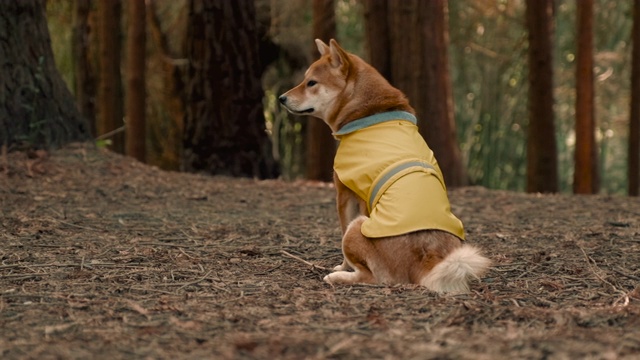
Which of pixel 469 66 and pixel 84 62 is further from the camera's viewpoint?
pixel 469 66

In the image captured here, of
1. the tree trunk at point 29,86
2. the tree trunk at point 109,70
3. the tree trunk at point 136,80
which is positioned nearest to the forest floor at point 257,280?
the tree trunk at point 29,86

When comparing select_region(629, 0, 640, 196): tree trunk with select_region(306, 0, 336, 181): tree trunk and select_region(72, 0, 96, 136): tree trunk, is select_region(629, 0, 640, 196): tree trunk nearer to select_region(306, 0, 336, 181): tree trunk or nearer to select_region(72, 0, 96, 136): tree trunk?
select_region(306, 0, 336, 181): tree trunk

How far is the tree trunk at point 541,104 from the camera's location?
1312 cm

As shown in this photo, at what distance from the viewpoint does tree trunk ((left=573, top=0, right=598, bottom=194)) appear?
1395cm

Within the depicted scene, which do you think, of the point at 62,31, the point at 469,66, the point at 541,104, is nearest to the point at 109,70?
the point at 62,31

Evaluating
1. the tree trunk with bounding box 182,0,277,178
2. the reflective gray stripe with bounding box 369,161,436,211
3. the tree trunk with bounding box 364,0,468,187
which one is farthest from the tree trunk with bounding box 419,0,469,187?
the reflective gray stripe with bounding box 369,161,436,211

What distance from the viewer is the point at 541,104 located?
13.1m

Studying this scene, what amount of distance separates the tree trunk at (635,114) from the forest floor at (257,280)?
4844 mm

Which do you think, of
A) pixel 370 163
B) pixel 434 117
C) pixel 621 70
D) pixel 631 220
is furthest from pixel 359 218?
pixel 621 70

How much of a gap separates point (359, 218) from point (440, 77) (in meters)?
6.81

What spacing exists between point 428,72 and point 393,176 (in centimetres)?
675

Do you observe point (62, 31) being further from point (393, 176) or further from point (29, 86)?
point (393, 176)

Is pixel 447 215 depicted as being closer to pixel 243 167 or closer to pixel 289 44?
pixel 243 167

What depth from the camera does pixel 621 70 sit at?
70.1 ft
